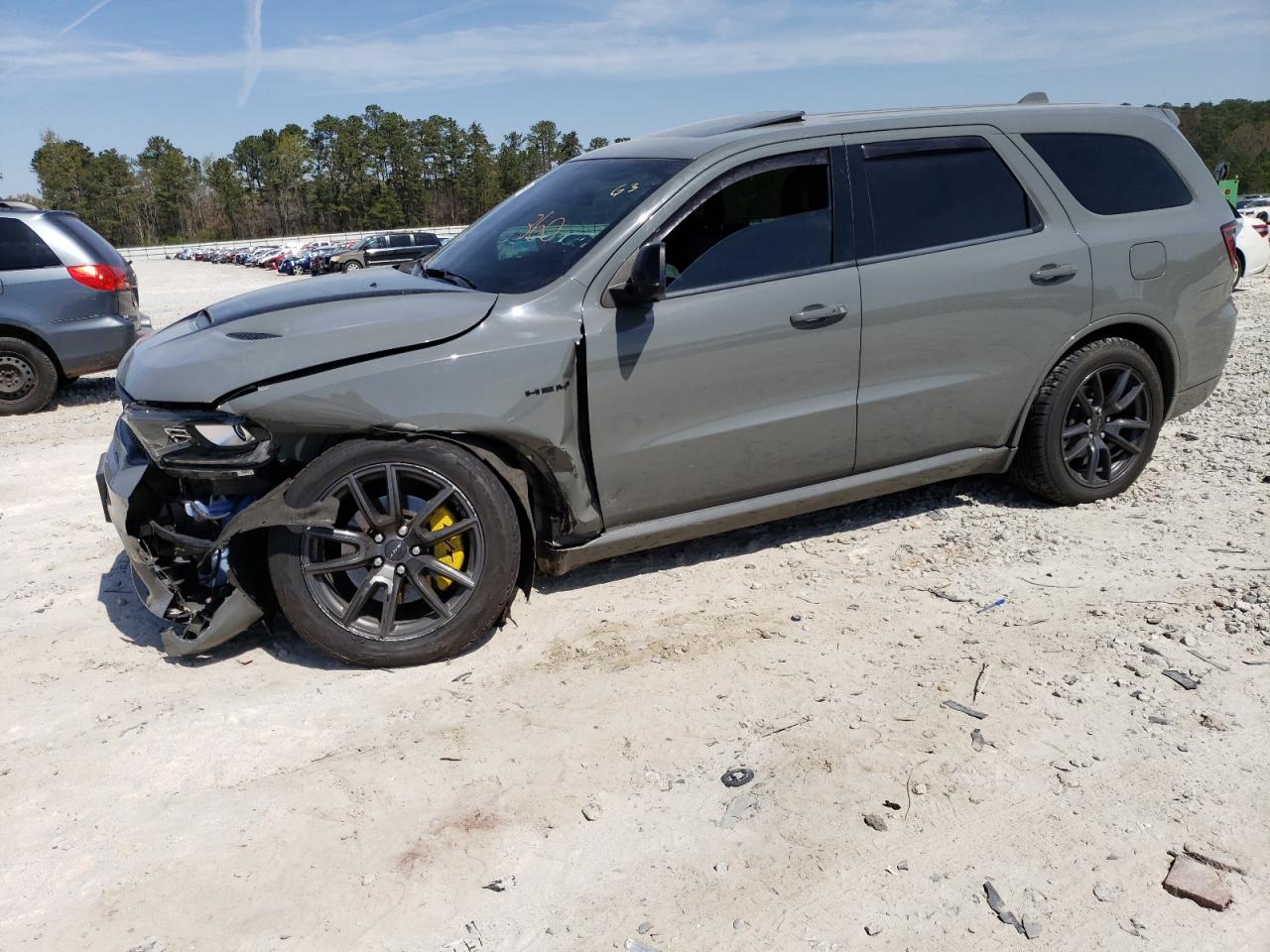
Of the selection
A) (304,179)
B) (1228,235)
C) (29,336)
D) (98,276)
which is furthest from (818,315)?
(304,179)

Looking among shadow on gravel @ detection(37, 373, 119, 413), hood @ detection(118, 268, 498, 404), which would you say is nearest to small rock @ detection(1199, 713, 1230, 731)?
hood @ detection(118, 268, 498, 404)

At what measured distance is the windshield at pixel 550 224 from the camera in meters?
3.98

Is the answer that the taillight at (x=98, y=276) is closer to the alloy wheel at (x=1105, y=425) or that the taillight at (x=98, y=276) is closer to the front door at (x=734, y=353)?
the front door at (x=734, y=353)

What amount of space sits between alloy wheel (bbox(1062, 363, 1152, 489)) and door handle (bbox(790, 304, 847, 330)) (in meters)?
1.48

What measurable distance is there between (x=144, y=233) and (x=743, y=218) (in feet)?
405

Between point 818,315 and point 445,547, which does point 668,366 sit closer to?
point 818,315

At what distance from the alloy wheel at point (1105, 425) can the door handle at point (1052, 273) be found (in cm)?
54

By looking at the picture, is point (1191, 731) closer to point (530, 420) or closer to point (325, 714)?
point (530, 420)

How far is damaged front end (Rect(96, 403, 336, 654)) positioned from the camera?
350 cm

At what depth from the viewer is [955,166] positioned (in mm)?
4543

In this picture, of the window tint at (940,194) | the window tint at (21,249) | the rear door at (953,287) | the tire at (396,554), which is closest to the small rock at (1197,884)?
the rear door at (953,287)

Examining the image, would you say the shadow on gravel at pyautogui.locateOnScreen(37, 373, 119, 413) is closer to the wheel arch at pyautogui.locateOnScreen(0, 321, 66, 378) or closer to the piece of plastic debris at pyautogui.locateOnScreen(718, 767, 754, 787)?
the wheel arch at pyautogui.locateOnScreen(0, 321, 66, 378)

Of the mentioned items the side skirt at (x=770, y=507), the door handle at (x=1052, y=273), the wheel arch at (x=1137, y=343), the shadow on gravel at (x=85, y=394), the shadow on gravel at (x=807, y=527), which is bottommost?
the shadow on gravel at (x=807, y=527)

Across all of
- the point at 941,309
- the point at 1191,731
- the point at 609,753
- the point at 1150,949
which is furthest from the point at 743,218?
the point at 1150,949
